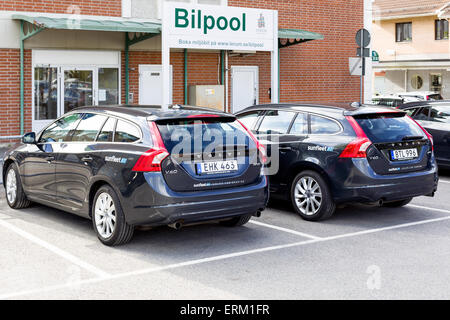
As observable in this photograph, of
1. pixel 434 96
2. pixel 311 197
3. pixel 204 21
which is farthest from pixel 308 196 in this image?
pixel 434 96

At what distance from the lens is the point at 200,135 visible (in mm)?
7109

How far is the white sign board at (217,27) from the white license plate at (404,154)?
24.0 ft

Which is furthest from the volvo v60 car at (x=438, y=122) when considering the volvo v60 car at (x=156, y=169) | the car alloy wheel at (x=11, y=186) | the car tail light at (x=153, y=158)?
the car alloy wheel at (x=11, y=186)

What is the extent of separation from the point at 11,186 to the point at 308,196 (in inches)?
168

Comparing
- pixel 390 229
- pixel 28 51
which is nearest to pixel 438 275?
pixel 390 229

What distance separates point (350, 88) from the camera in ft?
74.6

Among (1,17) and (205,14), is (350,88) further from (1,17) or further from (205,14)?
(1,17)

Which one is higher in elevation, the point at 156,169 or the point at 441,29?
the point at 441,29

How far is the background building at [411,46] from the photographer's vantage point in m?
40.9

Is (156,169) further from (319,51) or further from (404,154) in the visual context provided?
(319,51)

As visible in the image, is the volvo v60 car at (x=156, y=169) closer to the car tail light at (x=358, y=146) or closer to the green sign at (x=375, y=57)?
the car tail light at (x=358, y=146)

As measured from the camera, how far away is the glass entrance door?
1688 centimetres

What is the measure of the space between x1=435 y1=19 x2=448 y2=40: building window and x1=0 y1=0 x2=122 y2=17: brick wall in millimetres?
28726

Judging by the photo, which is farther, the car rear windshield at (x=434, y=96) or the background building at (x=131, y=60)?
the car rear windshield at (x=434, y=96)
